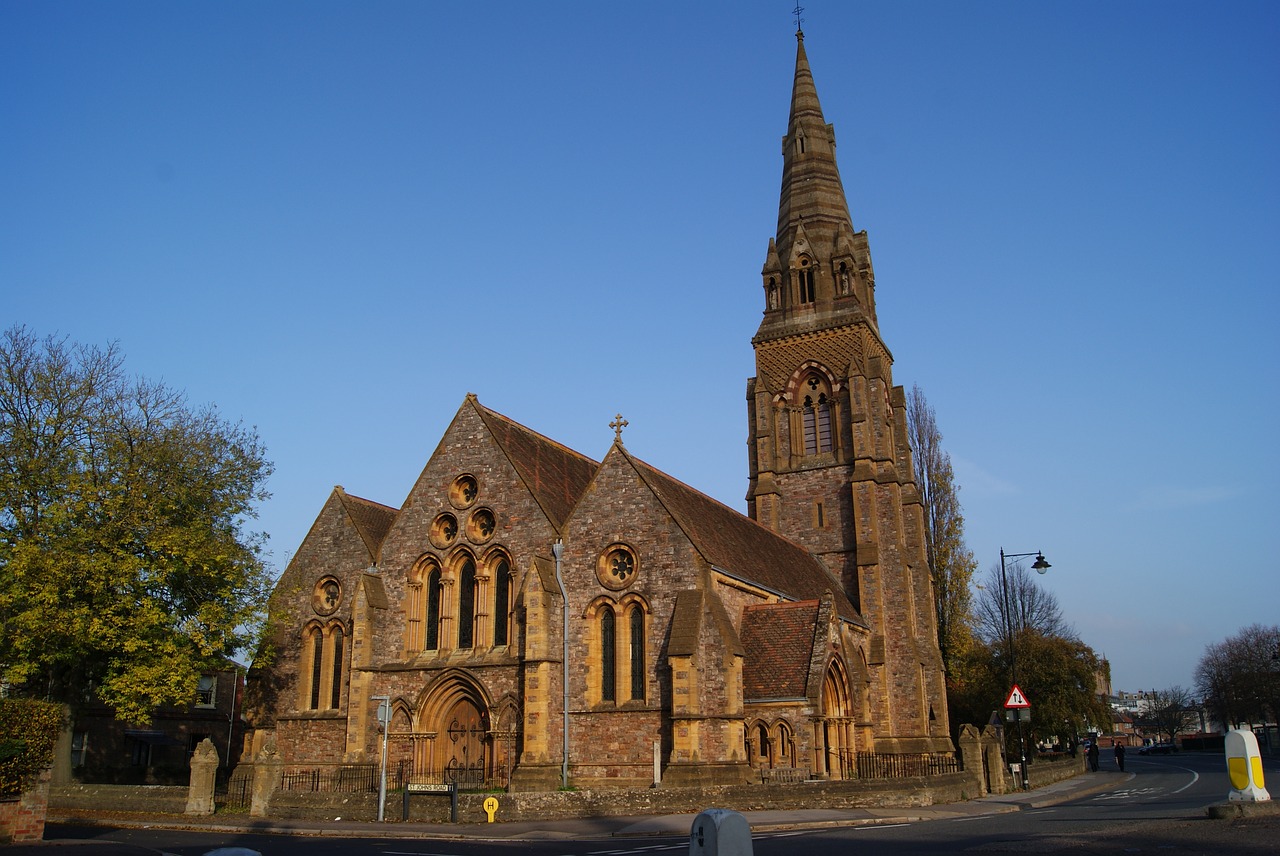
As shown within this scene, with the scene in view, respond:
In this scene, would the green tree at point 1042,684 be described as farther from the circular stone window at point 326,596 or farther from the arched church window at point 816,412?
the circular stone window at point 326,596

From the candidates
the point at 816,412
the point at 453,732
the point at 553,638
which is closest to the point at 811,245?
the point at 816,412

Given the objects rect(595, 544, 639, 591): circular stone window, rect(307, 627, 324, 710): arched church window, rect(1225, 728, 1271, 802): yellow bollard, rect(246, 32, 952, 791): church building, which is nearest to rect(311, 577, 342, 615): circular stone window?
rect(246, 32, 952, 791): church building

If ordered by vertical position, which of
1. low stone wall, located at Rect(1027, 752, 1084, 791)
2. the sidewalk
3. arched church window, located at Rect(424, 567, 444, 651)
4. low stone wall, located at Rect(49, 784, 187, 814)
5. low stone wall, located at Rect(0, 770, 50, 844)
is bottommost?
low stone wall, located at Rect(1027, 752, 1084, 791)

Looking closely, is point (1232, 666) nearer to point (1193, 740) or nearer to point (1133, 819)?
point (1193, 740)

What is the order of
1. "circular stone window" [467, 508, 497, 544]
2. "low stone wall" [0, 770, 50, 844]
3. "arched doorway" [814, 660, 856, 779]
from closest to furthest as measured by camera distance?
"low stone wall" [0, 770, 50, 844], "arched doorway" [814, 660, 856, 779], "circular stone window" [467, 508, 497, 544]

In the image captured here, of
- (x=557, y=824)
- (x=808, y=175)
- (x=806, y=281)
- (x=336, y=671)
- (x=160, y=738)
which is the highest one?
(x=808, y=175)

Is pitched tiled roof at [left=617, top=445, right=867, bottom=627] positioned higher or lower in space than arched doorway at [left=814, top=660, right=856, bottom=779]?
higher

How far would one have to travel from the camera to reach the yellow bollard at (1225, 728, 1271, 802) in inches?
638

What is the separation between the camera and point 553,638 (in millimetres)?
27766

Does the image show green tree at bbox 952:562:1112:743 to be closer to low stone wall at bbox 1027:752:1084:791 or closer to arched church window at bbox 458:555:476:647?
low stone wall at bbox 1027:752:1084:791

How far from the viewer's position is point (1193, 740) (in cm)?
9444

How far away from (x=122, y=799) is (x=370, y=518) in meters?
11.7

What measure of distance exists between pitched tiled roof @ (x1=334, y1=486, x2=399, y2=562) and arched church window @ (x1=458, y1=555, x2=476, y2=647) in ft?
9.96

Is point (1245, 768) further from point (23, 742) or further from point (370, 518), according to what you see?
point (370, 518)
